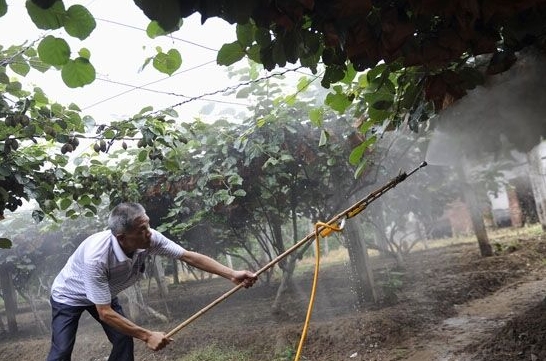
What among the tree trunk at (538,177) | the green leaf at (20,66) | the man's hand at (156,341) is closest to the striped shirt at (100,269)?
the man's hand at (156,341)

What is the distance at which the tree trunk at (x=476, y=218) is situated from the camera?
29.5 feet

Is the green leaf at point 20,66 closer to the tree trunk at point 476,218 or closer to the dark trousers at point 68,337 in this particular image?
the dark trousers at point 68,337

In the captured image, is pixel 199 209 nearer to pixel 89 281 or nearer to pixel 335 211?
pixel 335 211

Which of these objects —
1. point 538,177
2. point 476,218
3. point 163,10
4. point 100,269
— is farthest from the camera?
point 538,177

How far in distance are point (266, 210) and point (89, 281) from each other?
421cm

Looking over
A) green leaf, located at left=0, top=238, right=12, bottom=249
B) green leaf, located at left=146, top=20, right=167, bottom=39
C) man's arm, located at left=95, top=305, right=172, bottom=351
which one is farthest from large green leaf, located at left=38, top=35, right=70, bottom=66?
green leaf, located at left=0, top=238, right=12, bottom=249

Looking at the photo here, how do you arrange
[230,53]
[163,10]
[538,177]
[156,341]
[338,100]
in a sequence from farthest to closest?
[538,177], [156,341], [338,100], [230,53], [163,10]

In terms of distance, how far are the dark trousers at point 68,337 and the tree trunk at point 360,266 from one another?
4.07m

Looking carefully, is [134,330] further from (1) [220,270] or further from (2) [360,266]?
(2) [360,266]

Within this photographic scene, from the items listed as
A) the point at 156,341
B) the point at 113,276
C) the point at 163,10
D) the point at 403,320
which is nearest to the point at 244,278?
the point at 156,341

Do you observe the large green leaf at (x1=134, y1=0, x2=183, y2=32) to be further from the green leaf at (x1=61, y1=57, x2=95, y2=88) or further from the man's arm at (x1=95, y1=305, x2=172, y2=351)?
the man's arm at (x1=95, y1=305, x2=172, y2=351)

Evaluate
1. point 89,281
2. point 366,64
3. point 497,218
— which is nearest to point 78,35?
point 366,64

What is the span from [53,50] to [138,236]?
2.08 metres

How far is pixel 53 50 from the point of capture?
1.38 m
